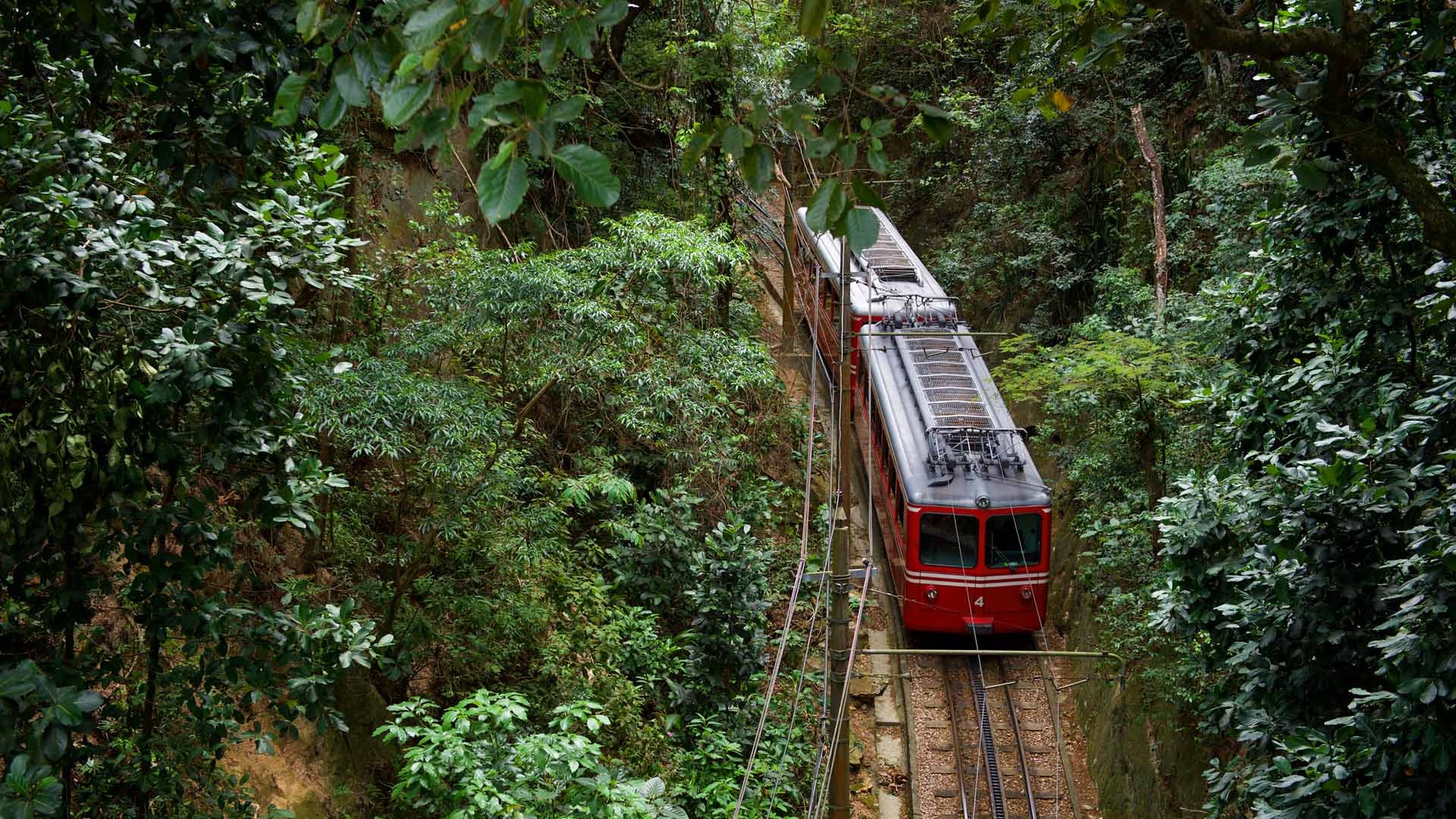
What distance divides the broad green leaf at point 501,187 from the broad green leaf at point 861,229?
2.10 ft

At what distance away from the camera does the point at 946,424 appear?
36.8 feet

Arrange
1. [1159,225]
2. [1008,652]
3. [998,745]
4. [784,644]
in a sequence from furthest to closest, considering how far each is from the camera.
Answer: [1159,225] → [998,745] → [1008,652] → [784,644]

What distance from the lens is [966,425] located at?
11.2 meters

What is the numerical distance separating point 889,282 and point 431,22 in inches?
511

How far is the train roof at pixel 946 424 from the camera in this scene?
10492mm

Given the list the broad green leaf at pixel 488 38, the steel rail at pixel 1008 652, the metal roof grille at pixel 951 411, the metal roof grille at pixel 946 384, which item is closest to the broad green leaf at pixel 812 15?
the broad green leaf at pixel 488 38

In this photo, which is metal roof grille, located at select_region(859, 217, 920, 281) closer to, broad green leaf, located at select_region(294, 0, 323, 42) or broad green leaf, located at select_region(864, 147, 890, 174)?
broad green leaf, located at select_region(864, 147, 890, 174)

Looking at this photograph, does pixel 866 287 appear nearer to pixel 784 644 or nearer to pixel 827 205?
pixel 784 644

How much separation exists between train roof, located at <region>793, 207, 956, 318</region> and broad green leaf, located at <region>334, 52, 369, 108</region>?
10326 millimetres

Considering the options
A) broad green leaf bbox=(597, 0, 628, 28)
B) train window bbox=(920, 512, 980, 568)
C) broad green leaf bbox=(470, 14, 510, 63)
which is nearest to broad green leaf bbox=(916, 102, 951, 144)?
broad green leaf bbox=(597, 0, 628, 28)

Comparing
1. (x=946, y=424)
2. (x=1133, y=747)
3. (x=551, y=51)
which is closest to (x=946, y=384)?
(x=946, y=424)

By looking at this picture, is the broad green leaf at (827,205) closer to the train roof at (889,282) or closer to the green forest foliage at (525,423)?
the green forest foliage at (525,423)

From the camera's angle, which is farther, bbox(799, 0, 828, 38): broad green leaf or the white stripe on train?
the white stripe on train

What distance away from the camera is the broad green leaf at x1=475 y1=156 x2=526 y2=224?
1.62 meters
